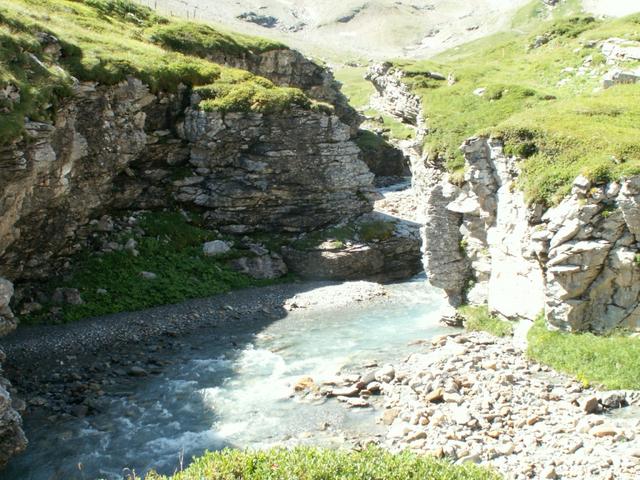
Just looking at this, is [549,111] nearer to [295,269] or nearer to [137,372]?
[295,269]

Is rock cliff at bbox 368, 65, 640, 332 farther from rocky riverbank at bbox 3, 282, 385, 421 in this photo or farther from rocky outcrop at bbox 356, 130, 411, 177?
rocky outcrop at bbox 356, 130, 411, 177

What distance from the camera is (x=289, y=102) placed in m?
50.2

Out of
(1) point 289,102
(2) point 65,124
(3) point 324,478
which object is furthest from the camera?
(1) point 289,102

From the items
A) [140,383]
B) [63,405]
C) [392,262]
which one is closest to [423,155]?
[392,262]

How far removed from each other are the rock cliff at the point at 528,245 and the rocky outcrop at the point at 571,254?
0.04 metres

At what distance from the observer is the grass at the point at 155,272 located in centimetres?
3847

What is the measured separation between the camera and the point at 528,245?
28.2 m

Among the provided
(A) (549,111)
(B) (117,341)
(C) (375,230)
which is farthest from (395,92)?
(B) (117,341)

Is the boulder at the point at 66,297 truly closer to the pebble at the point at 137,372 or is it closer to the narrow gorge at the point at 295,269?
the narrow gorge at the point at 295,269

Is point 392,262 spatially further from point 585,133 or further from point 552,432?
point 552,432

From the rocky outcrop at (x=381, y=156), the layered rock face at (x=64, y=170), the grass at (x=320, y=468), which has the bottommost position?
the grass at (x=320, y=468)

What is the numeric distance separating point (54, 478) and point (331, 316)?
21802 millimetres

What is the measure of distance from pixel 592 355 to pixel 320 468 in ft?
47.7

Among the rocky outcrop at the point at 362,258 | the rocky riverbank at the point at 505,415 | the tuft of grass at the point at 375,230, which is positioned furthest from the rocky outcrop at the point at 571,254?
the tuft of grass at the point at 375,230
